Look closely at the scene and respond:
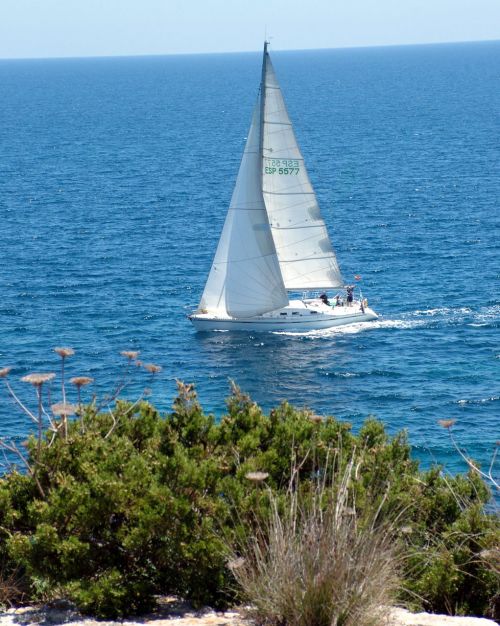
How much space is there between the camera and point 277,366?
68000mm

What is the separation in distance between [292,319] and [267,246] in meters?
5.20

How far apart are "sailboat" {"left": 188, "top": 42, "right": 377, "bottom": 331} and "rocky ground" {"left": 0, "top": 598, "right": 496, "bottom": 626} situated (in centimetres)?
5222

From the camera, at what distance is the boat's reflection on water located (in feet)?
206

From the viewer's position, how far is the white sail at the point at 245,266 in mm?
74500

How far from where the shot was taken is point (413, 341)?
71.1 m

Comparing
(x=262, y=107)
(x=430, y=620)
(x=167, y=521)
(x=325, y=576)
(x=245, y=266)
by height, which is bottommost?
(x=245, y=266)

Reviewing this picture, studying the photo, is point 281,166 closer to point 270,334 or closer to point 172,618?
point 270,334

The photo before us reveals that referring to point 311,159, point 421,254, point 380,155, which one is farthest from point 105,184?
point 421,254

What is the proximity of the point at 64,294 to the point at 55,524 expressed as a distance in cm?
6035

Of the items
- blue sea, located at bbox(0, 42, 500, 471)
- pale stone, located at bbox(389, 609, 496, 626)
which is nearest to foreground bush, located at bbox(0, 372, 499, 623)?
pale stone, located at bbox(389, 609, 496, 626)

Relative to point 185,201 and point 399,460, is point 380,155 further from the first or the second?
point 399,460

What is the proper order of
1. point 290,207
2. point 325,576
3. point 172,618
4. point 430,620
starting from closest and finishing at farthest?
point 325,576 < point 430,620 < point 172,618 < point 290,207

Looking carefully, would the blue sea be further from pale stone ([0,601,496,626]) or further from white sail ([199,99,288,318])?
pale stone ([0,601,496,626])

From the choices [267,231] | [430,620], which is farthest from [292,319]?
[430,620]
